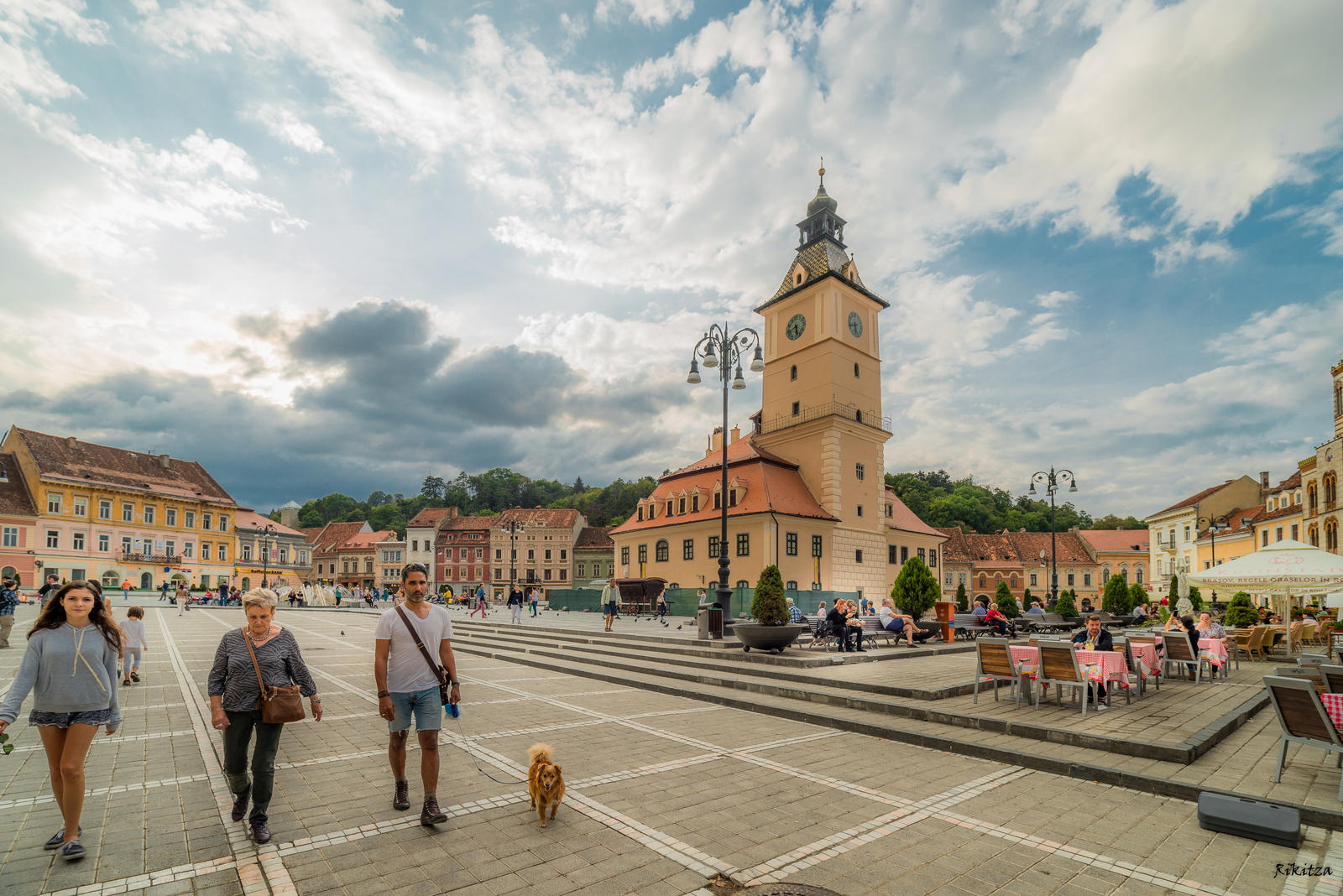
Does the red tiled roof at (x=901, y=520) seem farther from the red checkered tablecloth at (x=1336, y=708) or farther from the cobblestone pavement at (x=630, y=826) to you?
the cobblestone pavement at (x=630, y=826)

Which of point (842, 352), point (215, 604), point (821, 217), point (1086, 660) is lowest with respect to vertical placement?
point (215, 604)

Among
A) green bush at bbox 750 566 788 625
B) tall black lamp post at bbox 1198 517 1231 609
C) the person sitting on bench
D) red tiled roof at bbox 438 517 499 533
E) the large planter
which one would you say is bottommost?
the person sitting on bench

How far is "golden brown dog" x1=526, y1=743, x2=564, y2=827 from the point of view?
208 inches

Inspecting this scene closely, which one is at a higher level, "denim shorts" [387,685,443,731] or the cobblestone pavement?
"denim shorts" [387,685,443,731]

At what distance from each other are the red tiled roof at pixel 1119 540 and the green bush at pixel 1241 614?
61.5m

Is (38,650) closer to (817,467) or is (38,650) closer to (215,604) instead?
(817,467)

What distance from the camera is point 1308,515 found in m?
39.3

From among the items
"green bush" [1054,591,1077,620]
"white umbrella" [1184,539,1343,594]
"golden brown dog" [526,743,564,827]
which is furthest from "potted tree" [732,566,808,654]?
"green bush" [1054,591,1077,620]

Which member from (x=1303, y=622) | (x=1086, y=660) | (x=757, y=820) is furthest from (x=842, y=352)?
(x=757, y=820)

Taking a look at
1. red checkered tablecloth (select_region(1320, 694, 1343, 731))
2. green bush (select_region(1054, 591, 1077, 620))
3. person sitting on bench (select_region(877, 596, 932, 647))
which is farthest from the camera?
green bush (select_region(1054, 591, 1077, 620))

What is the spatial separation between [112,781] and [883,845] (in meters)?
7.18

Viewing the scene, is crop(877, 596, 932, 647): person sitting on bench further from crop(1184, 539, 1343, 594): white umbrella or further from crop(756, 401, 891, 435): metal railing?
crop(756, 401, 891, 435): metal railing

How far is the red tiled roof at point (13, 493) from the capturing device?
171 feet

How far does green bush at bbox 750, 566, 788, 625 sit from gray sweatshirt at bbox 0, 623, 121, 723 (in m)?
11.4
